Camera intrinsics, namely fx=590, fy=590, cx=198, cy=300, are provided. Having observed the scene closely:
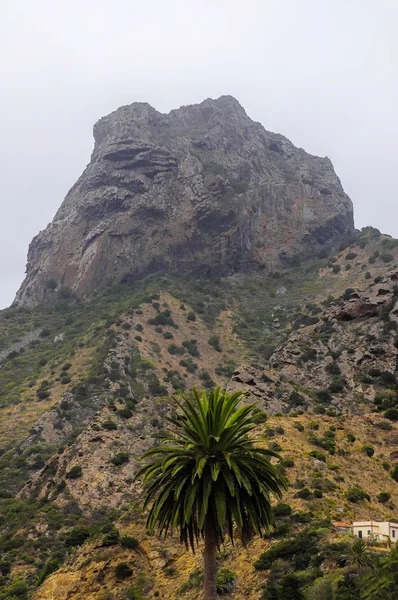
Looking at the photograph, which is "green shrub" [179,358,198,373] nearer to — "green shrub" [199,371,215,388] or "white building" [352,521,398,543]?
"green shrub" [199,371,215,388]

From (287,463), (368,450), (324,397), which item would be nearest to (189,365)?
(324,397)

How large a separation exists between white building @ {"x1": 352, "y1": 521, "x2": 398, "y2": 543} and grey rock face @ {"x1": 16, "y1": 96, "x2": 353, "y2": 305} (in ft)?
328

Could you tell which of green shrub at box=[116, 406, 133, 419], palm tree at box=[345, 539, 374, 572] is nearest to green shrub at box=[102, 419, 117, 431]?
green shrub at box=[116, 406, 133, 419]

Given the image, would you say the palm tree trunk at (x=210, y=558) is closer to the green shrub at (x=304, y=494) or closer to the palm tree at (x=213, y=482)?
the palm tree at (x=213, y=482)

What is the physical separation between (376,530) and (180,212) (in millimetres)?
109268

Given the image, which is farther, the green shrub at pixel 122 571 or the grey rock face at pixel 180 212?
the grey rock face at pixel 180 212

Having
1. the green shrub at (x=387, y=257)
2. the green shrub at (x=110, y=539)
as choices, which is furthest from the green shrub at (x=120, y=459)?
the green shrub at (x=387, y=257)

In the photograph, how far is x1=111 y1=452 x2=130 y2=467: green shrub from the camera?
62.6m

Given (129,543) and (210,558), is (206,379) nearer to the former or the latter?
(129,543)

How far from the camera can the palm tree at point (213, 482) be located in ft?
76.1

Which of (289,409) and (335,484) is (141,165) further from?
(335,484)

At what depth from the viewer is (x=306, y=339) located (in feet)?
268

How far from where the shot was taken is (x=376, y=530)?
3484 centimetres

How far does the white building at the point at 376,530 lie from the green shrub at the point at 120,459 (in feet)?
107
